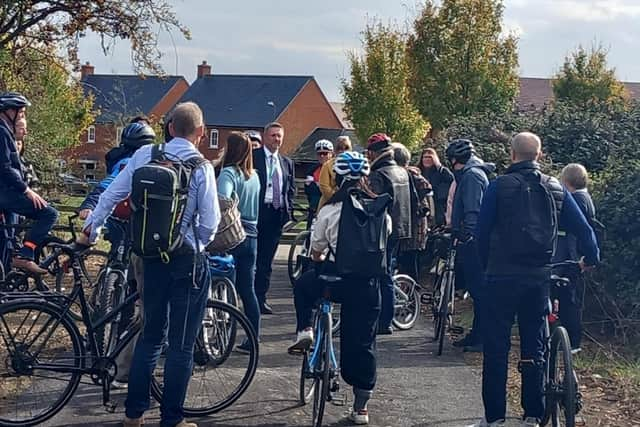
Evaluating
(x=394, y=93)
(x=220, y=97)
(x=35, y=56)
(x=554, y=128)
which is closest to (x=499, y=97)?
(x=394, y=93)

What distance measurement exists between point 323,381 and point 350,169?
1.47 m

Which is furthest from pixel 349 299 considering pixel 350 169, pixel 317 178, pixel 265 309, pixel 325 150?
pixel 317 178

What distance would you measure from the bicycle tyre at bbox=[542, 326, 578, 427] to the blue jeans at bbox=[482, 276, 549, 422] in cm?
18

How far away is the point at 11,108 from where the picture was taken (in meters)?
8.17

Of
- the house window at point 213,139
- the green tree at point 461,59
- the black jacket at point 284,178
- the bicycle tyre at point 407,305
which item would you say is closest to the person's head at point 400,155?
the black jacket at point 284,178

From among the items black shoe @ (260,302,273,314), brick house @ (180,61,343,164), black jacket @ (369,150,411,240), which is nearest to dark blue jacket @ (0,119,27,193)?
black jacket @ (369,150,411,240)

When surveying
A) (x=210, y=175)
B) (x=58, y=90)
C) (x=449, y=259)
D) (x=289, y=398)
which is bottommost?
(x=289, y=398)

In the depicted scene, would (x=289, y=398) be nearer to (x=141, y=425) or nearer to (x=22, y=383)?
(x=141, y=425)

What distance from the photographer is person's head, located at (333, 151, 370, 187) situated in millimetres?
6445

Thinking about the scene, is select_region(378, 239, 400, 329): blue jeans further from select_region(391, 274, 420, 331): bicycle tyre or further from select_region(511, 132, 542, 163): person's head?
select_region(511, 132, 542, 163): person's head

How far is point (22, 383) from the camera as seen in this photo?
623cm

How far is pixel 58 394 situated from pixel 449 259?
4.69 m

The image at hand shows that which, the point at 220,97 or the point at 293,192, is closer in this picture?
the point at 293,192

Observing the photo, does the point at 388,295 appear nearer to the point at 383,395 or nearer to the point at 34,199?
the point at 383,395
